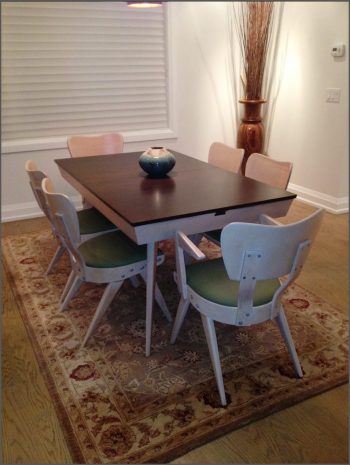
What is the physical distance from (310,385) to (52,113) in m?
2.92

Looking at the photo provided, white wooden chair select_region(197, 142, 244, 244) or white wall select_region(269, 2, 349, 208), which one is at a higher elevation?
white wall select_region(269, 2, 349, 208)

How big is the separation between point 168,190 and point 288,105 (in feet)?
7.90

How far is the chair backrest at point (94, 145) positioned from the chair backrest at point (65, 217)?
1256 millimetres

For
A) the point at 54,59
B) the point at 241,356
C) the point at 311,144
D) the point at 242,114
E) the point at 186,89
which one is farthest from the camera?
the point at 242,114

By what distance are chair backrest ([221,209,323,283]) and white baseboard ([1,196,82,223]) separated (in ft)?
7.94

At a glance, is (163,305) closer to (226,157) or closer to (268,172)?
(268,172)

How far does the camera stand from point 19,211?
11.5ft

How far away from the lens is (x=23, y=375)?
5.62 ft

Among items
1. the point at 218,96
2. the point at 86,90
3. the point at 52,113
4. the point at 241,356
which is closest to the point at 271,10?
the point at 218,96

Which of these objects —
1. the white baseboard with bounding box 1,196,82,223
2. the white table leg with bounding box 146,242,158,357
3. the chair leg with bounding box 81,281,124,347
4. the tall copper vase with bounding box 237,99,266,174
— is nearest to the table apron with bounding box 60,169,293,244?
the white table leg with bounding box 146,242,158,357

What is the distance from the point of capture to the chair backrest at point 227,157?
247cm

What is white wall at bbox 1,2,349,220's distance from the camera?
3.31 metres

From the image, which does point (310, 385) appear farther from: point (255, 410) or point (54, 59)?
point (54, 59)

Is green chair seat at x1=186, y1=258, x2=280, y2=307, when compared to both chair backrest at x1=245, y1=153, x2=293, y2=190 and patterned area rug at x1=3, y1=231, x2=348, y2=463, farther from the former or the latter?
chair backrest at x1=245, y1=153, x2=293, y2=190
